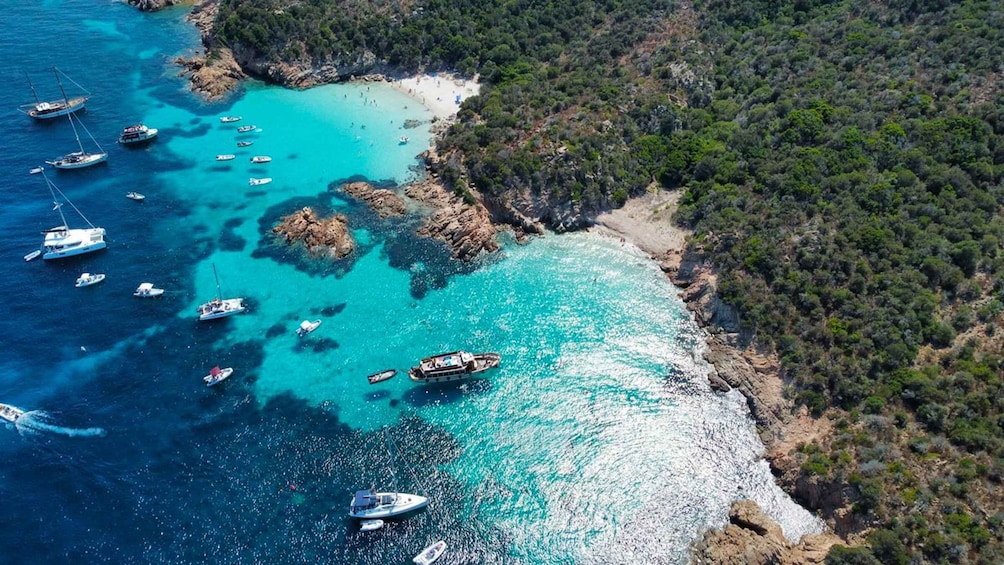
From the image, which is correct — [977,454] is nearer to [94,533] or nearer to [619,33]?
[94,533]

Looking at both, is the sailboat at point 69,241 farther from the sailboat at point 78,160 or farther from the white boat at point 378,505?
the white boat at point 378,505

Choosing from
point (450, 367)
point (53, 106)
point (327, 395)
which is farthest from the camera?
point (53, 106)

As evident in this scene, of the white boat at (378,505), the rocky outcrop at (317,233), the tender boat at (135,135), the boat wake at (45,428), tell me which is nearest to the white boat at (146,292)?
the rocky outcrop at (317,233)

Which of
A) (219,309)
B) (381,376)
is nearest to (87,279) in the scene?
(219,309)

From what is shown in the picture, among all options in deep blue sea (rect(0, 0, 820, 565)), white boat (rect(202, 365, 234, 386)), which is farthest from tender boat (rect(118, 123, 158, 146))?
white boat (rect(202, 365, 234, 386))

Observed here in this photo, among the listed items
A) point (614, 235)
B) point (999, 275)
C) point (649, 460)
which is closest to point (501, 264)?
point (614, 235)

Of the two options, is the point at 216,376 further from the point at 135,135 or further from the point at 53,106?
the point at 53,106

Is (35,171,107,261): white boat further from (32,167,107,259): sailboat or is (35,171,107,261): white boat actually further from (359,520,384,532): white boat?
(359,520,384,532): white boat
